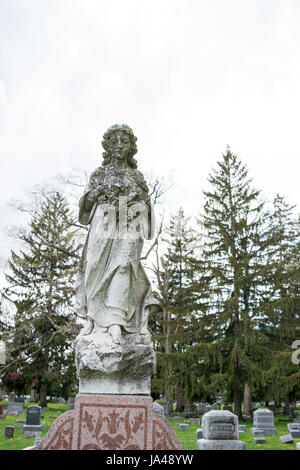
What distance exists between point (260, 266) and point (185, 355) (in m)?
5.81

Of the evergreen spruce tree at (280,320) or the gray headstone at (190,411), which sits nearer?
the evergreen spruce tree at (280,320)

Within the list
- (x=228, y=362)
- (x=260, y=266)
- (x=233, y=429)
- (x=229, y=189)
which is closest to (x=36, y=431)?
(x=233, y=429)

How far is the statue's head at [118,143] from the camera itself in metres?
4.93

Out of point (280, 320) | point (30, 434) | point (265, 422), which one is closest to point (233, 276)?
point (280, 320)

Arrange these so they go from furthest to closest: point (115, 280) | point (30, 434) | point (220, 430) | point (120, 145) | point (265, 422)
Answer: point (265, 422)
point (30, 434)
point (220, 430)
point (120, 145)
point (115, 280)

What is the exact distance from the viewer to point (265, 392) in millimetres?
19203

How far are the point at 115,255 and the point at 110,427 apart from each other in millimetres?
1717

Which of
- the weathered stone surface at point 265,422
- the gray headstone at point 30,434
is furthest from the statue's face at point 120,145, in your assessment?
the weathered stone surface at point 265,422

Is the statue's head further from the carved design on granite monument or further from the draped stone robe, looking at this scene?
the carved design on granite monument

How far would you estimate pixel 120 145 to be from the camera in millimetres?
4922

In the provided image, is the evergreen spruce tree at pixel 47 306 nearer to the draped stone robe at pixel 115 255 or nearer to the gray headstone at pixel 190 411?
the gray headstone at pixel 190 411

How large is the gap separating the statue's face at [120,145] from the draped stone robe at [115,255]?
169 millimetres

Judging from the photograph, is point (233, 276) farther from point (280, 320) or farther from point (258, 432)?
point (258, 432)

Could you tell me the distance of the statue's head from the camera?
4.93 meters
